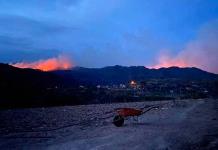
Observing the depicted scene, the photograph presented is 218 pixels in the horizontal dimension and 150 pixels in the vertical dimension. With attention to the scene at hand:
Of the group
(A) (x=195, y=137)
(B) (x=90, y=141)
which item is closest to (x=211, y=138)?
(A) (x=195, y=137)

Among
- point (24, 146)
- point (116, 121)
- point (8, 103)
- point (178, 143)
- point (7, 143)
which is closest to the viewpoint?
point (178, 143)

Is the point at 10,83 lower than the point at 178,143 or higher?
higher

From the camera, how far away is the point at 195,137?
26438mm

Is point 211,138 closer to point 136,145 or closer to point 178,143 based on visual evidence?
point 178,143

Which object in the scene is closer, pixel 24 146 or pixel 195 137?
pixel 195 137

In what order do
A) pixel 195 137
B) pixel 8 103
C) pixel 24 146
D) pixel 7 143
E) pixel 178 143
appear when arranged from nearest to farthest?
pixel 178 143 < pixel 195 137 < pixel 24 146 < pixel 7 143 < pixel 8 103

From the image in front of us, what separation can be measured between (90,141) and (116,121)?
11203 millimetres

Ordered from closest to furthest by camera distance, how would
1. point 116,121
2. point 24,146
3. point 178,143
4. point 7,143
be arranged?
point 178,143
point 24,146
point 7,143
point 116,121

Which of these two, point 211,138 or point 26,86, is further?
point 26,86

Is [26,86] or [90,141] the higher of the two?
[26,86]

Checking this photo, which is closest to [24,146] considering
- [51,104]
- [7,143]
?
[7,143]

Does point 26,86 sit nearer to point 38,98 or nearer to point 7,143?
point 38,98

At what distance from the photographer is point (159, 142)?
25156 millimetres

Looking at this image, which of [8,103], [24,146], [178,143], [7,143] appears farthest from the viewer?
[8,103]
